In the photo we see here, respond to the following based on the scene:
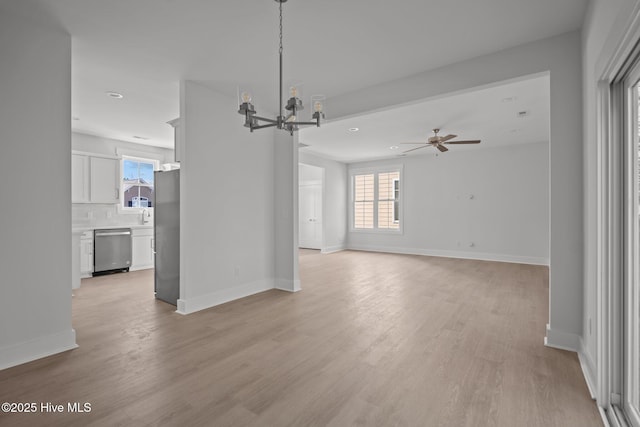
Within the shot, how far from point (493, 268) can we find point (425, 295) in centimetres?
295

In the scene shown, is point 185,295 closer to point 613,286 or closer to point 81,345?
point 81,345

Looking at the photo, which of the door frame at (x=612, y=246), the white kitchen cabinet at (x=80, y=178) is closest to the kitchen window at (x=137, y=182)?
the white kitchen cabinet at (x=80, y=178)

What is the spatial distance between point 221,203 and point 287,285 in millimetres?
1576

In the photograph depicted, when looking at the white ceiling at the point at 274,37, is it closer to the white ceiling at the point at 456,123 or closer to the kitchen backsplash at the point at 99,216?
the white ceiling at the point at 456,123

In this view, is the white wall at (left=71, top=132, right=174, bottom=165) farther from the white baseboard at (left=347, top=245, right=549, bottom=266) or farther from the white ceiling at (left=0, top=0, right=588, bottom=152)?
the white baseboard at (left=347, top=245, right=549, bottom=266)

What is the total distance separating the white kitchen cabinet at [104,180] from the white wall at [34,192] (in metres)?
3.86

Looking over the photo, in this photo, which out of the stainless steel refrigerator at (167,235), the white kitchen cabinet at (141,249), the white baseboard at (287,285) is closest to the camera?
the stainless steel refrigerator at (167,235)

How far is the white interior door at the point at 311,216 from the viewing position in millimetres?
9773

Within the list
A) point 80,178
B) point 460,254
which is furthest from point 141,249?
point 460,254

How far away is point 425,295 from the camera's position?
4344mm

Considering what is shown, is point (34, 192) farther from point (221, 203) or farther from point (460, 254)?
point (460, 254)

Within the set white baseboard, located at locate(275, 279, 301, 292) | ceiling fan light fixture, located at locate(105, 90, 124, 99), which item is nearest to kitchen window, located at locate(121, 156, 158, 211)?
ceiling fan light fixture, located at locate(105, 90, 124, 99)

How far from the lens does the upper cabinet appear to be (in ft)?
18.8

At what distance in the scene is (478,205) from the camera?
7.69 metres
